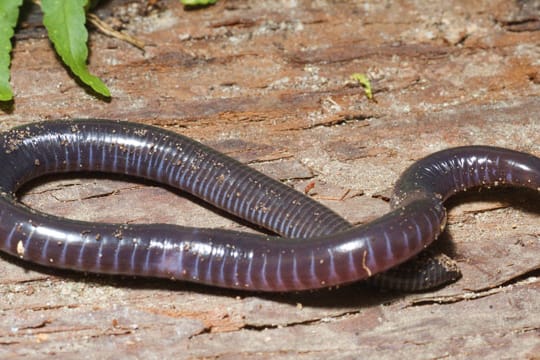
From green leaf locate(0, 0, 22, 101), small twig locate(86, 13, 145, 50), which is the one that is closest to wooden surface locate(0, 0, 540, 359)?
small twig locate(86, 13, 145, 50)

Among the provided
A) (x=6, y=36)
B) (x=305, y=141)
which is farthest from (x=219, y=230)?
(x=6, y=36)

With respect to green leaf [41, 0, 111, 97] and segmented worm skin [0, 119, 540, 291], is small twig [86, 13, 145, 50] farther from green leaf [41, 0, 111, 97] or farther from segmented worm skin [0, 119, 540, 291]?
segmented worm skin [0, 119, 540, 291]

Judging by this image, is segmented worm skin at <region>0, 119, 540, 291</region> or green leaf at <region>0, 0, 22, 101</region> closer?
segmented worm skin at <region>0, 119, 540, 291</region>

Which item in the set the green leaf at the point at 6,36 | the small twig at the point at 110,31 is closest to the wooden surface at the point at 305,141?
the small twig at the point at 110,31

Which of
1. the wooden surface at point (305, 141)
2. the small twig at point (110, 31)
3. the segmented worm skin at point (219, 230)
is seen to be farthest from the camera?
the small twig at point (110, 31)

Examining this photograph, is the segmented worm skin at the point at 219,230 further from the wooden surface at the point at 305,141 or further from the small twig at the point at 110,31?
the small twig at the point at 110,31

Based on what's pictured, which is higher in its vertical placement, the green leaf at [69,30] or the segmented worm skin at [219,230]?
the green leaf at [69,30]

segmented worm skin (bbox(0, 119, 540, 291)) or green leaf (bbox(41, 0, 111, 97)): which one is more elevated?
green leaf (bbox(41, 0, 111, 97))
